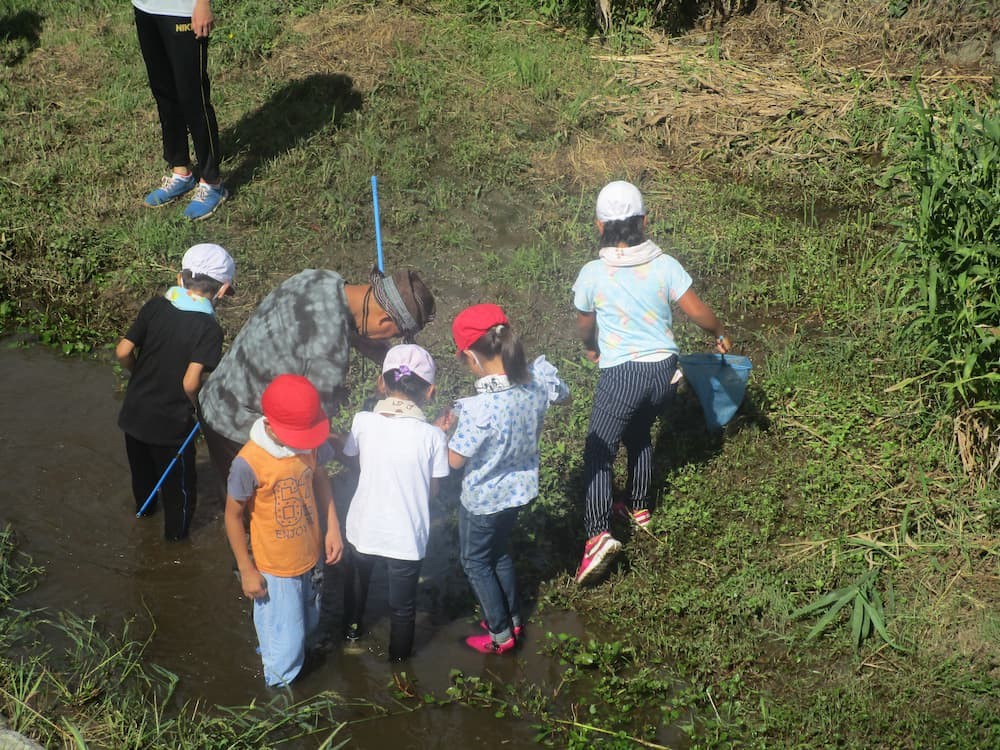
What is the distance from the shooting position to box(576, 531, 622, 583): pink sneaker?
16.0ft

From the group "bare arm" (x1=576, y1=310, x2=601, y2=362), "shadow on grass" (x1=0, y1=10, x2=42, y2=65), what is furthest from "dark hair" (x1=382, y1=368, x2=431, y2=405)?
"shadow on grass" (x1=0, y1=10, x2=42, y2=65)

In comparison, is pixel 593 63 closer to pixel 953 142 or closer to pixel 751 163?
pixel 751 163

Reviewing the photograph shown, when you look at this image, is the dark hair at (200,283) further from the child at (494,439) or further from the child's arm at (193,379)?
the child at (494,439)

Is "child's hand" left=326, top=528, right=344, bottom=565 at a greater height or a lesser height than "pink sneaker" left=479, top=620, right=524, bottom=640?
greater

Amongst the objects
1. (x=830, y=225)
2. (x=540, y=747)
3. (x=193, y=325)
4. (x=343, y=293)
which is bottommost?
(x=540, y=747)

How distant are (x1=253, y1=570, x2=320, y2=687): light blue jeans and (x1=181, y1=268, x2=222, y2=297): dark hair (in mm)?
1304

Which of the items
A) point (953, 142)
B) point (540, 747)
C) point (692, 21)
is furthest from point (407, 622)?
point (692, 21)

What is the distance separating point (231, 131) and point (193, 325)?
4081 millimetres

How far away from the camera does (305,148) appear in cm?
802

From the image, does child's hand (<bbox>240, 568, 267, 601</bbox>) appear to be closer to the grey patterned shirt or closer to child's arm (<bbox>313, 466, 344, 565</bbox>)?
child's arm (<bbox>313, 466, 344, 565</bbox>)

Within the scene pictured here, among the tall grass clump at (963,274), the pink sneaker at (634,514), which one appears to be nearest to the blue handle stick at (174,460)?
the pink sneaker at (634,514)

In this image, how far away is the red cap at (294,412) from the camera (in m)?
3.85

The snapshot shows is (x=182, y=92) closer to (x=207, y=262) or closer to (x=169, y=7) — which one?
(x=169, y=7)

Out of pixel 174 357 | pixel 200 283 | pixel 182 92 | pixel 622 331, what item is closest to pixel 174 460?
pixel 174 357
